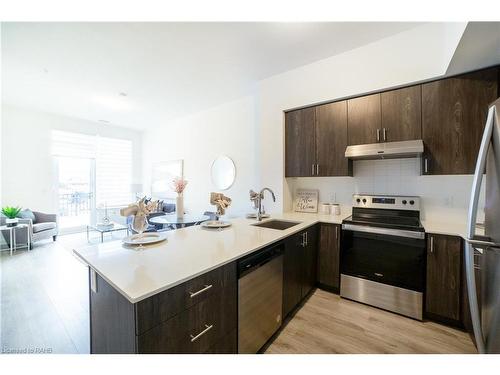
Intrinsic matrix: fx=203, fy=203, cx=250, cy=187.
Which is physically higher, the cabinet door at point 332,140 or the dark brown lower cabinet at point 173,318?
the cabinet door at point 332,140

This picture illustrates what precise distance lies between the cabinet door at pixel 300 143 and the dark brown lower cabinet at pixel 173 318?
1892mm

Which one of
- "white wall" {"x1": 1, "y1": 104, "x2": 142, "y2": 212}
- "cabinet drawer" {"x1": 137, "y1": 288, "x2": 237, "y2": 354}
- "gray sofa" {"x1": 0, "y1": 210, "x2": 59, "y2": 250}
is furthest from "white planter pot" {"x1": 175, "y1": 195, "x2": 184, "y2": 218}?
"white wall" {"x1": 1, "y1": 104, "x2": 142, "y2": 212}

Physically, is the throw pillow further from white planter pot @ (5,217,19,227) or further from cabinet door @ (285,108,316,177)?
cabinet door @ (285,108,316,177)

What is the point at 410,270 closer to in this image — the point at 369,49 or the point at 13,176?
the point at 369,49

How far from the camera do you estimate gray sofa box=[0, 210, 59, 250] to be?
12.9 feet

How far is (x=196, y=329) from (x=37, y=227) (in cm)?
512

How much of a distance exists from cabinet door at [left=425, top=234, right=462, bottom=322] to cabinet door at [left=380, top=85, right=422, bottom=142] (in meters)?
1.04

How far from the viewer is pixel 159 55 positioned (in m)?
2.55

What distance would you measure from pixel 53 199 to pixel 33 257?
202cm

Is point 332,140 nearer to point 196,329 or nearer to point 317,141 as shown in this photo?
point 317,141

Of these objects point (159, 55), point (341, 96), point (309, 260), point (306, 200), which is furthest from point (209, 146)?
point (309, 260)

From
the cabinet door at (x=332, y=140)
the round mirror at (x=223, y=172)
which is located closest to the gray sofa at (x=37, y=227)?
the round mirror at (x=223, y=172)

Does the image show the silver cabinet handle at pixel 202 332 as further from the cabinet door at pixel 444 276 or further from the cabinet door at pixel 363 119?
the cabinet door at pixel 363 119

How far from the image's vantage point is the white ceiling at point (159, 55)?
2084mm
